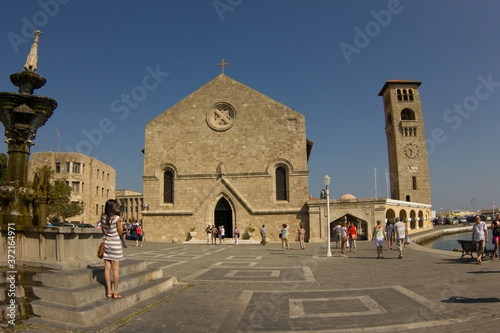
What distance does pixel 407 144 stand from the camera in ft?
197

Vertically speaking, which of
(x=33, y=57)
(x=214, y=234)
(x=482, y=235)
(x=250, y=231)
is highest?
(x=33, y=57)

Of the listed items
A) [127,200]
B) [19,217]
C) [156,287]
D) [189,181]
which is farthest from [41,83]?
[127,200]

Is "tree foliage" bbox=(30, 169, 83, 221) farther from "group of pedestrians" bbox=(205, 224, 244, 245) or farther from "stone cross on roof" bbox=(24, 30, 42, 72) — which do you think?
"stone cross on roof" bbox=(24, 30, 42, 72)

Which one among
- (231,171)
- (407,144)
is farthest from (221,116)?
(407,144)

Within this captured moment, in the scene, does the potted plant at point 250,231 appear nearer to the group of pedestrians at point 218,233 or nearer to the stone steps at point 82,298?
the group of pedestrians at point 218,233

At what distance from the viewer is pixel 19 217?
7535mm

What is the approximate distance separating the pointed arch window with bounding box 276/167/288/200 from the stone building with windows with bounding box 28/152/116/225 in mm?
38074

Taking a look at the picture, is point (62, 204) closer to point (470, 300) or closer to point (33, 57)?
point (33, 57)

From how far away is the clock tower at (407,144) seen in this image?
58.4 metres

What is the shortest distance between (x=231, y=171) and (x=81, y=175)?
125 feet

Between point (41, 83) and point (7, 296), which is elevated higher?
point (41, 83)

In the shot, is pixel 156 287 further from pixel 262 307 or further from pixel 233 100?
pixel 233 100

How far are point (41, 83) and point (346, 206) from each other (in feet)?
71.8

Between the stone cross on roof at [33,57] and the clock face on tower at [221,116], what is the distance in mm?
19003
